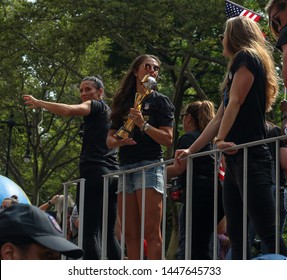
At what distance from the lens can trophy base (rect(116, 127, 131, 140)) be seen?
802 centimetres

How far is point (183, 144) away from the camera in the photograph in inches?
323

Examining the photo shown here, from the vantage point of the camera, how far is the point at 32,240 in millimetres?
3955

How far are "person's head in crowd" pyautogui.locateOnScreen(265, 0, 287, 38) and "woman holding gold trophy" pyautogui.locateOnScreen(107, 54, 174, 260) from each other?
1718 millimetres

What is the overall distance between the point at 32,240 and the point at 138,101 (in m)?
4.27

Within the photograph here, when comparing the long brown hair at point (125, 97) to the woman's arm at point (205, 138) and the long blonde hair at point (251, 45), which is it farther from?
the long blonde hair at point (251, 45)

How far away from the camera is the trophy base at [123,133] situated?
802 centimetres

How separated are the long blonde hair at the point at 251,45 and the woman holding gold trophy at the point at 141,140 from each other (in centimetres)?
107

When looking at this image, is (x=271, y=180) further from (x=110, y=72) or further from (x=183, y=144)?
(x=110, y=72)

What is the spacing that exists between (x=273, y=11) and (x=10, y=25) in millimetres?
20758

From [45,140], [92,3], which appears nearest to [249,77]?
[92,3]

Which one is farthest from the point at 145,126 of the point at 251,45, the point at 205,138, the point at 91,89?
the point at 91,89

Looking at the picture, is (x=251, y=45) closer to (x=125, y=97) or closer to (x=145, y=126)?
(x=145, y=126)

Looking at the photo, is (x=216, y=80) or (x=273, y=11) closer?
(x=273, y=11)

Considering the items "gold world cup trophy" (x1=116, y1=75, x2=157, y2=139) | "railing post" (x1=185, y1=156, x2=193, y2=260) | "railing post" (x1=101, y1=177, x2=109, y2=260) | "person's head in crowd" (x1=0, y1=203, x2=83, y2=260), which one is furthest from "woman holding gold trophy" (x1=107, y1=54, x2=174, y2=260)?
"person's head in crowd" (x1=0, y1=203, x2=83, y2=260)
